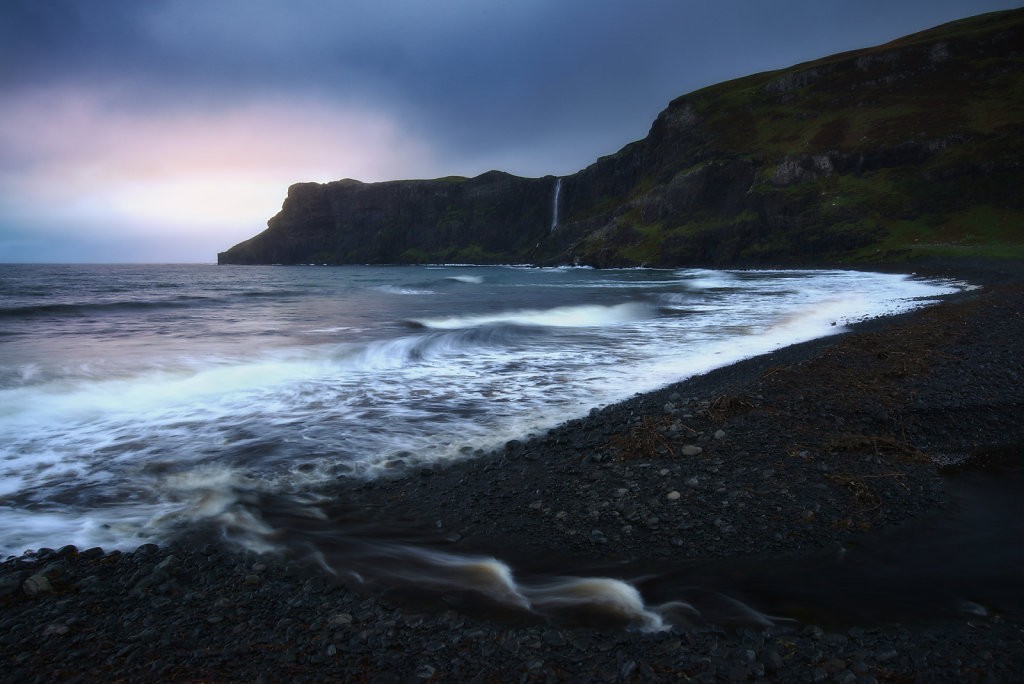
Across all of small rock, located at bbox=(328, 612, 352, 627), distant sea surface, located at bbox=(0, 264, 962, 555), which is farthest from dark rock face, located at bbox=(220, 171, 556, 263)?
small rock, located at bbox=(328, 612, 352, 627)

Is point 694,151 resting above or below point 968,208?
above

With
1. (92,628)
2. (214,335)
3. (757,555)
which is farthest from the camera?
(214,335)

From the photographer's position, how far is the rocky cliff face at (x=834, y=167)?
56375mm

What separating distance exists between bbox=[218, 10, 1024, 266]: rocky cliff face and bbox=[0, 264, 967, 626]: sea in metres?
42.5

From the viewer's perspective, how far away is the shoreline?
3.01 meters

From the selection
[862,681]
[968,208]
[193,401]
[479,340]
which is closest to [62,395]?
[193,401]

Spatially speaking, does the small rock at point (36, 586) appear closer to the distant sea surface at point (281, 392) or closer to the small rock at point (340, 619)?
the distant sea surface at point (281, 392)

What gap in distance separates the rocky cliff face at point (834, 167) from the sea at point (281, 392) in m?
42.5

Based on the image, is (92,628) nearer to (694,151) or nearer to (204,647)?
(204,647)

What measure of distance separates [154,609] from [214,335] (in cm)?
1738

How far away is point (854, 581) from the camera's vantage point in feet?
12.4

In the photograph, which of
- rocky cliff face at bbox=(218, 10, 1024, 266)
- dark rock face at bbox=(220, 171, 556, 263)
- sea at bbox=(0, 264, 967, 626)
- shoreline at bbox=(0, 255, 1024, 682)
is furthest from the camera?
dark rock face at bbox=(220, 171, 556, 263)

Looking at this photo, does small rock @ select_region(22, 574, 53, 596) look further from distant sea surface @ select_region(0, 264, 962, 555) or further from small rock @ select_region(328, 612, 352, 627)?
small rock @ select_region(328, 612, 352, 627)

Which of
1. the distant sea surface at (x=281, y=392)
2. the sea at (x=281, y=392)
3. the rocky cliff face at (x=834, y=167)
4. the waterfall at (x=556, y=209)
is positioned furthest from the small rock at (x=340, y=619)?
the waterfall at (x=556, y=209)
